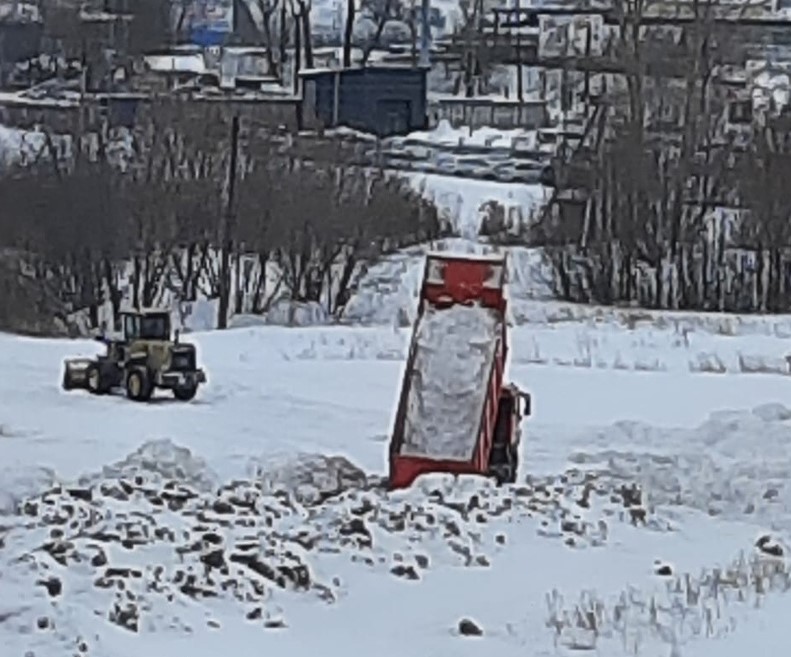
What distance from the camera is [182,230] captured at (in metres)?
38.1

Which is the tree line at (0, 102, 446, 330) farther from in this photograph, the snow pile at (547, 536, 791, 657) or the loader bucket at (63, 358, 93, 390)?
the snow pile at (547, 536, 791, 657)

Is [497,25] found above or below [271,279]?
above

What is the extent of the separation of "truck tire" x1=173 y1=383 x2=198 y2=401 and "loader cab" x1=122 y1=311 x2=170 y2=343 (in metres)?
0.86

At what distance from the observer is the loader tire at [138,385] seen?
17453 mm

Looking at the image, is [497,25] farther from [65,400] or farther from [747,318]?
[65,400]

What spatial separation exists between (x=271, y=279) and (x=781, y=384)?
21956 mm

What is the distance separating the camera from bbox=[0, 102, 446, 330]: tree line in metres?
36.9

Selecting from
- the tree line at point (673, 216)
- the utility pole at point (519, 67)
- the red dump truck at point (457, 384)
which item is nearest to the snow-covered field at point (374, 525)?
the red dump truck at point (457, 384)

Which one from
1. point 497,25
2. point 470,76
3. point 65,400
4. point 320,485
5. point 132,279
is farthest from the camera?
point 497,25

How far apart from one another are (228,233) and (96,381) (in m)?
18.9

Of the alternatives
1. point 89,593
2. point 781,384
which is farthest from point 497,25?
point 89,593

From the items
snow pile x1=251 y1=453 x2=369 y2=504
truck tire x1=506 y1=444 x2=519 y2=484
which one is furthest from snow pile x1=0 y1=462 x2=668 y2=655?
truck tire x1=506 y1=444 x2=519 y2=484

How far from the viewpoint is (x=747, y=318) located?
31078 mm

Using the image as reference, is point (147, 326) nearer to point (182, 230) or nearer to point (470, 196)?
point (182, 230)
